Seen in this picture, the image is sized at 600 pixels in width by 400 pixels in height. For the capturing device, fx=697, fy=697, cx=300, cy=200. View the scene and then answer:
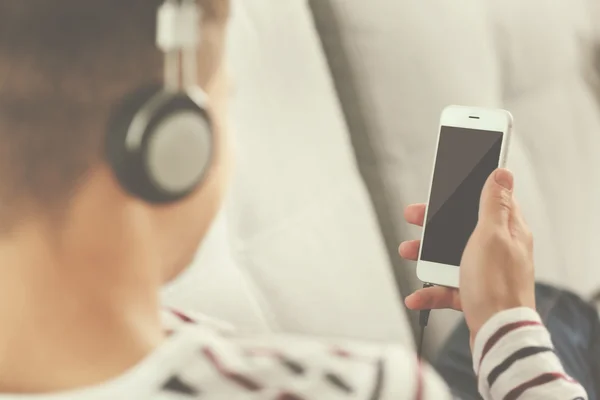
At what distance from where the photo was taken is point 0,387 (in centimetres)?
38

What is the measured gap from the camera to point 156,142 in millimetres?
340

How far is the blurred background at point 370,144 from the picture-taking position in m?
0.58

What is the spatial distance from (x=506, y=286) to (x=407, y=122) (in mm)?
215

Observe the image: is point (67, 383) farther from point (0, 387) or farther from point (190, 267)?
point (190, 267)

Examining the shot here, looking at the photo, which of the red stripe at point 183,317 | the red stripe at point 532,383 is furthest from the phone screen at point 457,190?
the red stripe at point 183,317

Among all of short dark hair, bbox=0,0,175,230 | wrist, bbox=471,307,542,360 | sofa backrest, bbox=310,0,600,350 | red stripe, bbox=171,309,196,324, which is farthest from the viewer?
sofa backrest, bbox=310,0,600,350

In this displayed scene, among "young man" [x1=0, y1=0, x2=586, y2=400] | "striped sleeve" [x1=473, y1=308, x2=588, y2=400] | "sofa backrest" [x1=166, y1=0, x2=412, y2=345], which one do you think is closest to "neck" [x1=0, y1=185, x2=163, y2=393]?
"young man" [x1=0, y1=0, x2=586, y2=400]

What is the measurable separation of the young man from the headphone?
1cm

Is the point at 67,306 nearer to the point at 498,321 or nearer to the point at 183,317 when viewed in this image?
the point at 183,317

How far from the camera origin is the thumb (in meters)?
0.61

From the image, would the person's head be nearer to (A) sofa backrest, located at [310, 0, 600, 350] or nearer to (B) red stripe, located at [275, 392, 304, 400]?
(B) red stripe, located at [275, 392, 304, 400]

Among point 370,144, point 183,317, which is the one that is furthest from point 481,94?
point 183,317

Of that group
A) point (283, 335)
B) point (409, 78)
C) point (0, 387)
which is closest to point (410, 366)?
point (283, 335)

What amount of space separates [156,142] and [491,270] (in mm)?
362
